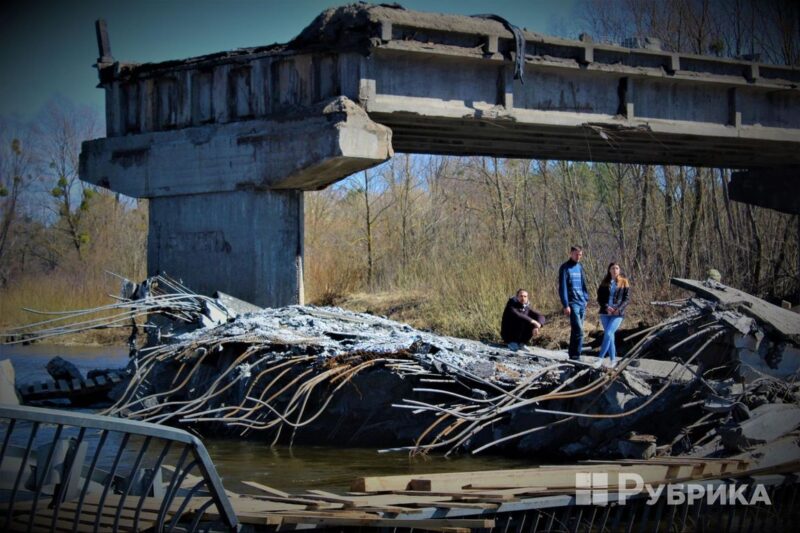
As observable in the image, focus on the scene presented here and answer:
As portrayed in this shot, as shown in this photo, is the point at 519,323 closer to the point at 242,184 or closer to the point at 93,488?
the point at 242,184

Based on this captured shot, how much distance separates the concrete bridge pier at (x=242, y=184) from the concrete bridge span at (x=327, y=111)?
0.08 ft

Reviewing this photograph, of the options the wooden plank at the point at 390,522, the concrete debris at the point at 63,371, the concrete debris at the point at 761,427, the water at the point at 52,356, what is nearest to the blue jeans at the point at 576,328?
the concrete debris at the point at 761,427

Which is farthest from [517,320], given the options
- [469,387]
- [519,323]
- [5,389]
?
[5,389]

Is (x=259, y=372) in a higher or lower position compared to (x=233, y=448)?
higher

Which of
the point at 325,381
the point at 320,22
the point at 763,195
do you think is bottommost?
the point at 325,381

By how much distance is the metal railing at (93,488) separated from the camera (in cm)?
627

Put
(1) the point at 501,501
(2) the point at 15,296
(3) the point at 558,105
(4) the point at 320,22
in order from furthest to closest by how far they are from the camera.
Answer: (2) the point at 15,296
(3) the point at 558,105
(4) the point at 320,22
(1) the point at 501,501

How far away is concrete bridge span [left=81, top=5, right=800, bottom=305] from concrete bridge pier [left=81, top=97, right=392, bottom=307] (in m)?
0.02

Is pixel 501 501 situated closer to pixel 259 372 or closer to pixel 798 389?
pixel 798 389

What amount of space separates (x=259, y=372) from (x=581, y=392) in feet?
14.8

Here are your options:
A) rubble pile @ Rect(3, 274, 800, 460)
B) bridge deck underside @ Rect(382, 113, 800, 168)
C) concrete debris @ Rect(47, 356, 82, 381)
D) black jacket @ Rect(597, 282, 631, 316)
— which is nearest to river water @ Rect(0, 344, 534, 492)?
rubble pile @ Rect(3, 274, 800, 460)

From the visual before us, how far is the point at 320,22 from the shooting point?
51.4 feet

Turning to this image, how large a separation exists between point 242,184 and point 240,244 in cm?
97

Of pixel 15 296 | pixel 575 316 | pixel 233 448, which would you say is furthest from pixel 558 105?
pixel 15 296
